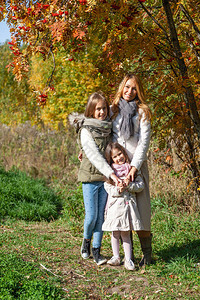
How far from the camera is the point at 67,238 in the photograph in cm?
486

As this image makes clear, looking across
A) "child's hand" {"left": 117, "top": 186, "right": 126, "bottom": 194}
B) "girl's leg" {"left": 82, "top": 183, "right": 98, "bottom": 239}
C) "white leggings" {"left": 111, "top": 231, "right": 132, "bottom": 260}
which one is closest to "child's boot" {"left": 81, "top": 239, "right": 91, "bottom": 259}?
"girl's leg" {"left": 82, "top": 183, "right": 98, "bottom": 239}

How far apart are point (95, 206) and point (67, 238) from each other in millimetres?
1420

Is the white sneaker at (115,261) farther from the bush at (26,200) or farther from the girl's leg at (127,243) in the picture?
the bush at (26,200)

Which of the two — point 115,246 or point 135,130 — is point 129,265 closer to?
point 115,246

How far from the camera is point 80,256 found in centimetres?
400

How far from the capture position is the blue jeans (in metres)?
3.59

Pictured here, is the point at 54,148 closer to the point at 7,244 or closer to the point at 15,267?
the point at 7,244

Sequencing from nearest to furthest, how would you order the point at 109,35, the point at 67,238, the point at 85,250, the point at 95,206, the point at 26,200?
the point at 95,206, the point at 85,250, the point at 109,35, the point at 67,238, the point at 26,200

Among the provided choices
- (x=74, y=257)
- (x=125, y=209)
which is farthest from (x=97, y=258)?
(x=125, y=209)

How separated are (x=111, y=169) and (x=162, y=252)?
1.25 meters

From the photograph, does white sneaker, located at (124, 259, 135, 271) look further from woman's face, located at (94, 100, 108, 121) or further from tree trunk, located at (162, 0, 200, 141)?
tree trunk, located at (162, 0, 200, 141)

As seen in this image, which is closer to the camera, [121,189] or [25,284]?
[25,284]

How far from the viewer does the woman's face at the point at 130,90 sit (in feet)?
11.2

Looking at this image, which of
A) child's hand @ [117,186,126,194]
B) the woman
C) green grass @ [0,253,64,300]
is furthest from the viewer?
the woman
